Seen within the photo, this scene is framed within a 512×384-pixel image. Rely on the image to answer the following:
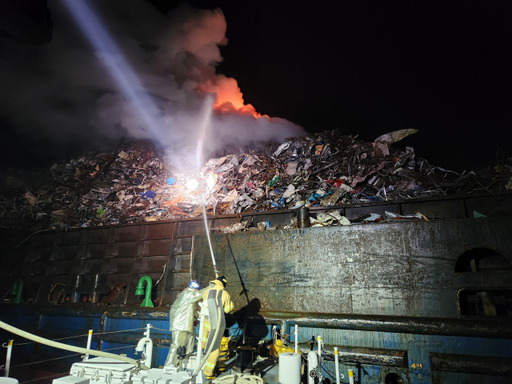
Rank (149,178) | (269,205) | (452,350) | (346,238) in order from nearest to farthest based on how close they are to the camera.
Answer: (452,350) < (346,238) < (269,205) < (149,178)

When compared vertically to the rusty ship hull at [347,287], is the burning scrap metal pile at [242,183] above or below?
above

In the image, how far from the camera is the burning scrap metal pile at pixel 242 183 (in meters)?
7.23

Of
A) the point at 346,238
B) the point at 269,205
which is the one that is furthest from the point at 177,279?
the point at 346,238

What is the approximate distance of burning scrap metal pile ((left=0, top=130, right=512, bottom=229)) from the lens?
723cm

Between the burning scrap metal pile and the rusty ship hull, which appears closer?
the rusty ship hull

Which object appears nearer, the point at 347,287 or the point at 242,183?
the point at 347,287

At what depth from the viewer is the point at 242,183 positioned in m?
9.56

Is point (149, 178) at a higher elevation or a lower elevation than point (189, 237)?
higher

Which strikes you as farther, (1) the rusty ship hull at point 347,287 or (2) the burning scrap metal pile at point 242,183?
(2) the burning scrap metal pile at point 242,183

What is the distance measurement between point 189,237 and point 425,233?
18.4 ft

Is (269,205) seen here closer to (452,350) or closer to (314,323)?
(314,323)

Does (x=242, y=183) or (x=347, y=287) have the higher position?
(x=242, y=183)

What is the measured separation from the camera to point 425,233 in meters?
5.29

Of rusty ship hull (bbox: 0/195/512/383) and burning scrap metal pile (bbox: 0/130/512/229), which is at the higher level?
burning scrap metal pile (bbox: 0/130/512/229)
